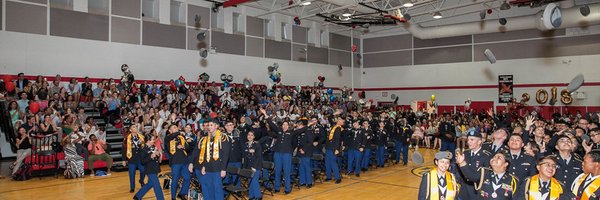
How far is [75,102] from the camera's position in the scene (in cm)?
1753

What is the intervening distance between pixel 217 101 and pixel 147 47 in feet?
14.9

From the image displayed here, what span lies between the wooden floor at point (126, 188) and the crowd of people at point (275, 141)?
461 millimetres

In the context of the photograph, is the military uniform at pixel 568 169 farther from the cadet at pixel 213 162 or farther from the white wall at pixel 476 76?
the white wall at pixel 476 76

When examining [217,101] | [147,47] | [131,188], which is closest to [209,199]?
[131,188]

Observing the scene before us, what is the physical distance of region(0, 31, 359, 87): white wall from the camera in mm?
17922

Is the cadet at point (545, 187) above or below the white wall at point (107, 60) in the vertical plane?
below

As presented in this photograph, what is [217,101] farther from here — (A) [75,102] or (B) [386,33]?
(B) [386,33]

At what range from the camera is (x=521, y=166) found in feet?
20.3

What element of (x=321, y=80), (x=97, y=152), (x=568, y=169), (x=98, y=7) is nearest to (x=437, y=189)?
(x=568, y=169)

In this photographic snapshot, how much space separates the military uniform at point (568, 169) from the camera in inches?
248

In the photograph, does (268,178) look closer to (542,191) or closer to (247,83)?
(542,191)

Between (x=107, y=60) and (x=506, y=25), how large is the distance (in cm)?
2261

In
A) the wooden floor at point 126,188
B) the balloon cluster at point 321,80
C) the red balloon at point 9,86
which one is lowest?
the wooden floor at point 126,188

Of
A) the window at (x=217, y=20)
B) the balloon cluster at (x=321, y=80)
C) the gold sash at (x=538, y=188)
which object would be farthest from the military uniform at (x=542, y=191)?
the balloon cluster at (x=321, y=80)
